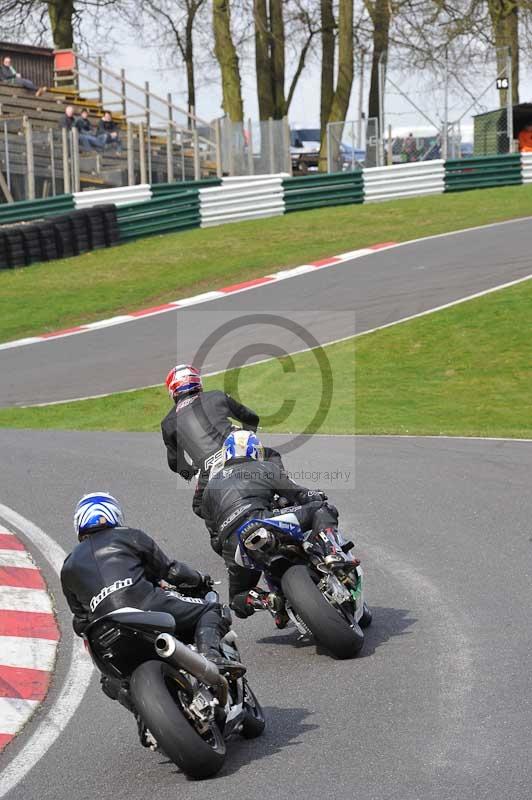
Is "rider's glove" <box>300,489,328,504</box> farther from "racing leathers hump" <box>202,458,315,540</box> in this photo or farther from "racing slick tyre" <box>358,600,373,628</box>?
"racing slick tyre" <box>358,600,373,628</box>

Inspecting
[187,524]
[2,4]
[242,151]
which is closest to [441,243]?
[242,151]

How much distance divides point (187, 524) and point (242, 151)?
2424 centimetres

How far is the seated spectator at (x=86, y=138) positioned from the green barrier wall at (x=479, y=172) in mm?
9760

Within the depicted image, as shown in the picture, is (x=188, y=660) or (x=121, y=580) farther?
(x=121, y=580)

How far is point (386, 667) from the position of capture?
6.48 m

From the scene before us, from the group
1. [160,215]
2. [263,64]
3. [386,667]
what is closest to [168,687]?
[386,667]

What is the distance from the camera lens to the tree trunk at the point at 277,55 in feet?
138

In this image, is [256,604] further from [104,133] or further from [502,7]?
[502,7]

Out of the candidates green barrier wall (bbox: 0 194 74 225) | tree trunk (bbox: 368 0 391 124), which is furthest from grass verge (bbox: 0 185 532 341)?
tree trunk (bbox: 368 0 391 124)

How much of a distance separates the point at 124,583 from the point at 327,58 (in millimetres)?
41398

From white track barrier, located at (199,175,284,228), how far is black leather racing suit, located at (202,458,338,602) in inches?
908

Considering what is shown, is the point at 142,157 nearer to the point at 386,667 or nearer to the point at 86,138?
the point at 86,138

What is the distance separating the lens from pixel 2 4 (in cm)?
4606
